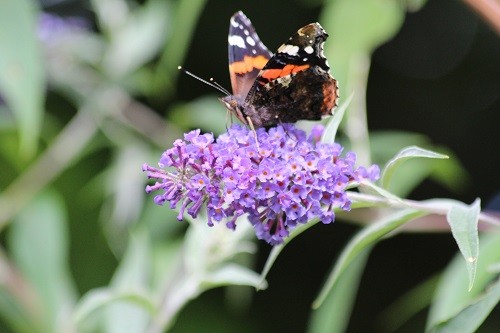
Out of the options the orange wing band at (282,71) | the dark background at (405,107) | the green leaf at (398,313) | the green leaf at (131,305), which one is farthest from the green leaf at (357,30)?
the dark background at (405,107)

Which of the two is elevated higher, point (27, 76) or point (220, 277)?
point (27, 76)

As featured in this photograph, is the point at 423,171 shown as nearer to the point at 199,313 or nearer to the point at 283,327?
the point at 199,313

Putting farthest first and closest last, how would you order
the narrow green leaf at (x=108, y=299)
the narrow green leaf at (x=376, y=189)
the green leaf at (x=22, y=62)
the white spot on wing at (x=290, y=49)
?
the green leaf at (x=22, y=62)
the narrow green leaf at (x=108, y=299)
the white spot on wing at (x=290, y=49)
the narrow green leaf at (x=376, y=189)

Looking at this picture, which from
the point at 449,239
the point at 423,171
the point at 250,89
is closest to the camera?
the point at 250,89

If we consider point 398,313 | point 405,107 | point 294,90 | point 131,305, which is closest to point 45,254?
point 131,305

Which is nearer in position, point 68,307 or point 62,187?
point 68,307

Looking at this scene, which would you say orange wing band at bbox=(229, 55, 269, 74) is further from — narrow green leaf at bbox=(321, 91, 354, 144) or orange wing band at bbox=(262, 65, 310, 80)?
narrow green leaf at bbox=(321, 91, 354, 144)

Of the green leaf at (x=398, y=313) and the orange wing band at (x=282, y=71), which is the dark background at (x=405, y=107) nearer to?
the green leaf at (x=398, y=313)

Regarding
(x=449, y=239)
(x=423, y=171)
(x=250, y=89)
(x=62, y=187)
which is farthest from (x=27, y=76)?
(x=449, y=239)
